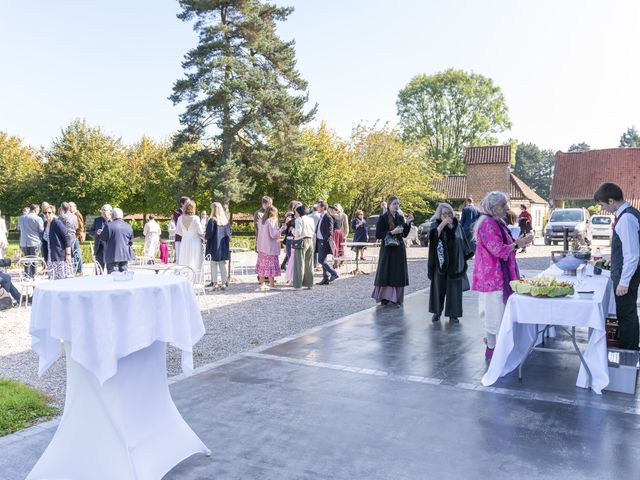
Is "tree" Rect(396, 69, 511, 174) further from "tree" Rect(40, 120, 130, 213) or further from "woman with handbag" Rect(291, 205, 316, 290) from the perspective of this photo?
"woman with handbag" Rect(291, 205, 316, 290)

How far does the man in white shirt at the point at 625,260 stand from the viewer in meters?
5.20

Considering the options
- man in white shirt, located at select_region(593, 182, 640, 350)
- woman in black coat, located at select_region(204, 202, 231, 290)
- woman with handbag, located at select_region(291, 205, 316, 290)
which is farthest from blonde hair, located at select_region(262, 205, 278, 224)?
man in white shirt, located at select_region(593, 182, 640, 350)

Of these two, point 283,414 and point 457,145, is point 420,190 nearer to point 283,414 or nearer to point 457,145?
point 457,145

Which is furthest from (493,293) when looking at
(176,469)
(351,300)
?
(351,300)

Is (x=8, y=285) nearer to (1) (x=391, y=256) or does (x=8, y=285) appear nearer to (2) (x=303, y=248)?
(2) (x=303, y=248)

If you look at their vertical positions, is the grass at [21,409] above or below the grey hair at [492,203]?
below

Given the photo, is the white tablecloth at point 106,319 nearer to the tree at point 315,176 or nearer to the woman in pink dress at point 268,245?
the woman in pink dress at point 268,245

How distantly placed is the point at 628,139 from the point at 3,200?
9785 cm

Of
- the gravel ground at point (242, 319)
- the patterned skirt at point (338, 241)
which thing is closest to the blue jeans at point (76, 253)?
the gravel ground at point (242, 319)

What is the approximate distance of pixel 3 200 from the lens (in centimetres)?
3906

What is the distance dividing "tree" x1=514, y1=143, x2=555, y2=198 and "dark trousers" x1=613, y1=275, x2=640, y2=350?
93.1 meters

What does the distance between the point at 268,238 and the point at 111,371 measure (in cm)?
909

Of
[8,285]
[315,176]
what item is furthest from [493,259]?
[315,176]

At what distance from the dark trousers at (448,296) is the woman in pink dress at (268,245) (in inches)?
184
